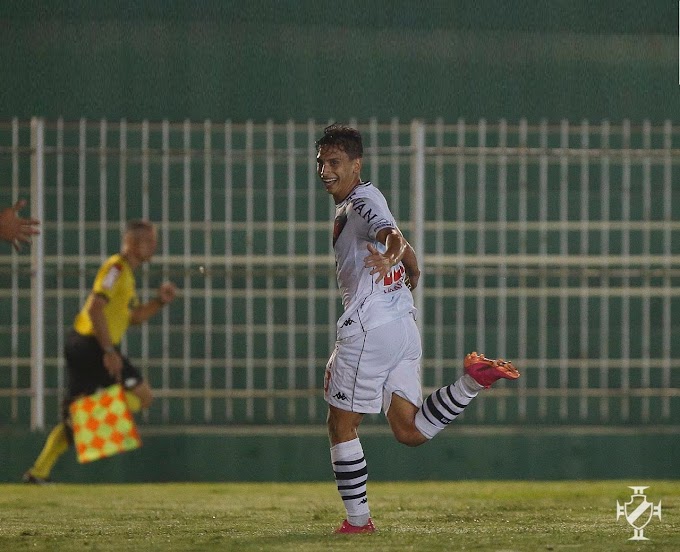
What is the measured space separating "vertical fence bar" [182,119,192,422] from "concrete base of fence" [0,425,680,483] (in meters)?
0.33

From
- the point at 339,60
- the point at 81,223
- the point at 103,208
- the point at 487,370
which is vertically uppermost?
the point at 339,60

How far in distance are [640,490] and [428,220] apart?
259 centimetres

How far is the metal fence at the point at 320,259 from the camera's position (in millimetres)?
11617

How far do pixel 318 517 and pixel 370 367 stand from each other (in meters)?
1.50

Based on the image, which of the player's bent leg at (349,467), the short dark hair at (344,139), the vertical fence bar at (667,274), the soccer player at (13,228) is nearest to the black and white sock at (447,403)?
the player's bent leg at (349,467)

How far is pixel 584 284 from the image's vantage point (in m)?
12.1

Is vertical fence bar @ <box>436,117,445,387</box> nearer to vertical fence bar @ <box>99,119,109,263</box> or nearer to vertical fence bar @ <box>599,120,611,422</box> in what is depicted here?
vertical fence bar @ <box>599,120,611,422</box>

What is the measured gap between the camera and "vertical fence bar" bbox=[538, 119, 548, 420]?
1183 cm

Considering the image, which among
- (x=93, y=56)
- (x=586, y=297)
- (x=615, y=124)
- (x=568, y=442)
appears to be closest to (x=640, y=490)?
(x=568, y=442)

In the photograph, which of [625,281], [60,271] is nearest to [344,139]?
[60,271]

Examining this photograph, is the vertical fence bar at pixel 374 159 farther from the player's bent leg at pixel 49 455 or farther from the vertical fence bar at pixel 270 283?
the player's bent leg at pixel 49 455

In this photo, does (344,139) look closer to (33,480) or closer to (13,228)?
(13,228)

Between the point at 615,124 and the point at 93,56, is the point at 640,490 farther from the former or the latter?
the point at 93,56

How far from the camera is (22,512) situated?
9102 mm
